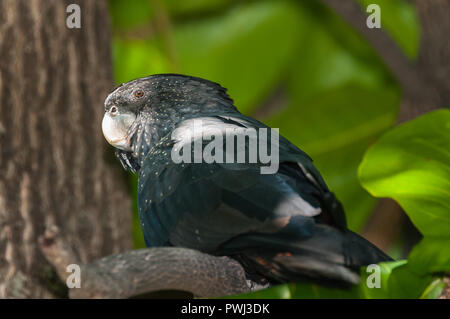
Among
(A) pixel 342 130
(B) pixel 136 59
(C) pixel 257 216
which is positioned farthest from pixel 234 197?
(B) pixel 136 59

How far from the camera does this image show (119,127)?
132cm

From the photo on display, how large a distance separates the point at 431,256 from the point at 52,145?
1.21m

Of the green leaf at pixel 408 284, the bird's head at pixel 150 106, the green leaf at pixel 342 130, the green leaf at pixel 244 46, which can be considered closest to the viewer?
the green leaf at pixel 408 284

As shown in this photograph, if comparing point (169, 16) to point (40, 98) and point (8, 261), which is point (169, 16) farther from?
point (8, 261)

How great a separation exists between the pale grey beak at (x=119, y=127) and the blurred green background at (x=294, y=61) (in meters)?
0.96

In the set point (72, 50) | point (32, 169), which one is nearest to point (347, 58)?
point (72, 50)

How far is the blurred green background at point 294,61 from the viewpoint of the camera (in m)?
2.33

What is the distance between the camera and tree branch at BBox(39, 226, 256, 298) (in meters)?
0.87

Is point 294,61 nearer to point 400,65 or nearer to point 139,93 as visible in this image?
point 400,65

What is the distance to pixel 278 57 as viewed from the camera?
2.69m

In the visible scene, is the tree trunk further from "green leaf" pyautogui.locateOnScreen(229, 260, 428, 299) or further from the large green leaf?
"green leaf" pyautogui.locateOnScreen(229, 260, 428, 299)

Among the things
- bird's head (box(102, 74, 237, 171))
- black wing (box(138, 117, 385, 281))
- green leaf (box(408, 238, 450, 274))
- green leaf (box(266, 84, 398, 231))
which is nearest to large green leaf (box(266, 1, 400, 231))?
green leaf (box(266, 84, 398, 231))

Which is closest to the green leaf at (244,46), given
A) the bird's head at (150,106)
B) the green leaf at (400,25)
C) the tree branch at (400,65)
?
the green leaf at (400,25)

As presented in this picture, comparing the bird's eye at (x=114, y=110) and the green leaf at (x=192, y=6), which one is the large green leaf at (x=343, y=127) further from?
the bird's eye at (x=114, y=110)
